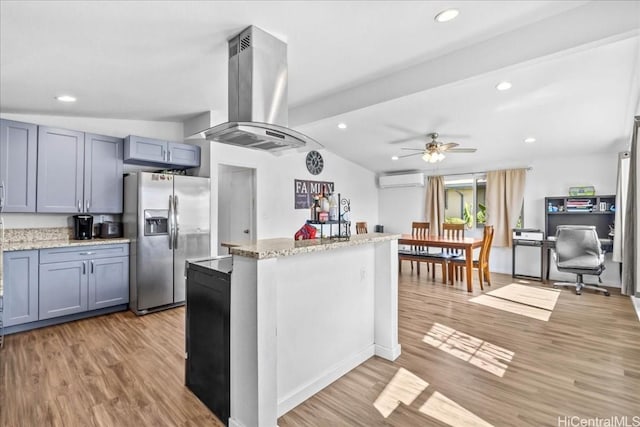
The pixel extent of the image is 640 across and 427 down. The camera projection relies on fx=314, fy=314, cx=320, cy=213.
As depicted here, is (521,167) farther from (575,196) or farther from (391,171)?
(391,171)

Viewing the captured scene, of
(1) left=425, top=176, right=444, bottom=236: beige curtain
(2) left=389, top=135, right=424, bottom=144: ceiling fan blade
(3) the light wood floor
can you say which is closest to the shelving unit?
(1) left=425, top=176, right=444, bottom=236: beige curtain

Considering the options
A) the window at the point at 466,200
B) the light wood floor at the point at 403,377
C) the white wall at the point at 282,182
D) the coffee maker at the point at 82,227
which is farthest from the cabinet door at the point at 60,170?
the window at the point at 466,200

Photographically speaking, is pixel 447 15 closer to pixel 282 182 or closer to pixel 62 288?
pixel 282 182

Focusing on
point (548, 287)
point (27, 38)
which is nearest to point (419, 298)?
point (548, 287)

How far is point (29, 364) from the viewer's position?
251cm

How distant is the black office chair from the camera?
453cm

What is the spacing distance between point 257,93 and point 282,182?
3468 millimetres

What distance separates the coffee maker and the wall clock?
3737 millimetres

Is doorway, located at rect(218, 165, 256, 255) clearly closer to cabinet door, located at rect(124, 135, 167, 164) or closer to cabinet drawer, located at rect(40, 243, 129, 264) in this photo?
cabinet door, located at rect(124, 135, 167, 164)

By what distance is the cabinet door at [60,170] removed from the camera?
11.1ft

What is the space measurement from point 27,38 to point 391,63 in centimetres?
269

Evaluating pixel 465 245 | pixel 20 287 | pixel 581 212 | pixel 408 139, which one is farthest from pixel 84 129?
pixel 581 212

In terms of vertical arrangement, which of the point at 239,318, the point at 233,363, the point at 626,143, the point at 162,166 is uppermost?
the point at 626,143

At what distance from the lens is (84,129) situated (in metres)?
3.95
